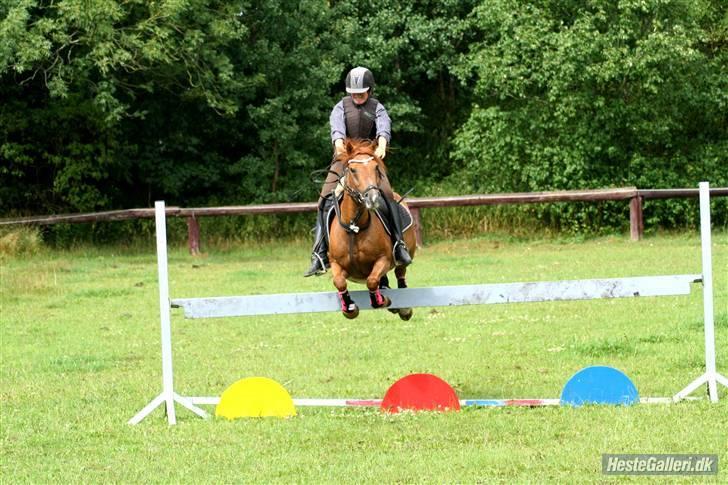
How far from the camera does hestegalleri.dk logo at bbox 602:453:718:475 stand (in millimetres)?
7164

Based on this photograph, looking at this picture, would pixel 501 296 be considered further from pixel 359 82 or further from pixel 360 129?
pixel 359 82

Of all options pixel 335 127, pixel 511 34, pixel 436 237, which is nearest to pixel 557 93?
pixel 511 34

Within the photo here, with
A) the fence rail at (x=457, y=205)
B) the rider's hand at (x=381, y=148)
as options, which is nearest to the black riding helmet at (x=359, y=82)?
the rider's hand at (x=381, y=148)

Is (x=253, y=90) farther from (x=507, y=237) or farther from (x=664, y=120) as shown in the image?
(x=664, y=120)

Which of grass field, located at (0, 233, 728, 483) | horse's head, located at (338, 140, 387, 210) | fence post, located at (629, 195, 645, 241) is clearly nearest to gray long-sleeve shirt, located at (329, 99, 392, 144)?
horse's head, located at (338, 140, 387, 210)

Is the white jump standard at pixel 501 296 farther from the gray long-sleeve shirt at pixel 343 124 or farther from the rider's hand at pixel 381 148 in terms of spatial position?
the gray long-sleeve shirt at pixel 343 124

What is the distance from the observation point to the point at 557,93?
2933 centimetres

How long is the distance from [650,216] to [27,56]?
51.5 ft

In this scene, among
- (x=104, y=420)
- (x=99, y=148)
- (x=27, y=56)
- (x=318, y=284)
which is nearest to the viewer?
(x=104, y=420)

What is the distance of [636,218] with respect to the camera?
27.6 m

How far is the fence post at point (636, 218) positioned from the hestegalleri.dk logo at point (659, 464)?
805 inches

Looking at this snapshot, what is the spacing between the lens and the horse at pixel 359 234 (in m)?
9.30

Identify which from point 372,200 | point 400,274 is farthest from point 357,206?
point 400,274

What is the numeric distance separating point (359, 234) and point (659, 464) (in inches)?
131
